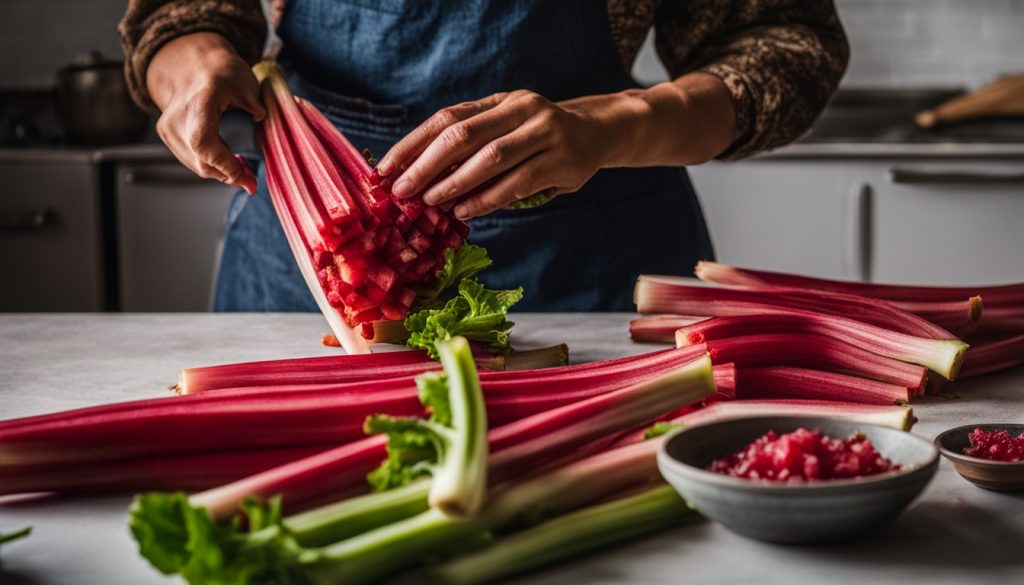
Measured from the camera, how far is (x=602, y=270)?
83.6 inches

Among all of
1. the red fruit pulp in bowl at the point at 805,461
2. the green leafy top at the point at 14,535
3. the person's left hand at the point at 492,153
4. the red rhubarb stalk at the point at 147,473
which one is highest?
the person's left hand at the point at 492,153

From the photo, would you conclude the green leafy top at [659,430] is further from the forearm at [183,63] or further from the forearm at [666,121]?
the forearm at [183,63]

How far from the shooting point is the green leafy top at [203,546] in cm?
83

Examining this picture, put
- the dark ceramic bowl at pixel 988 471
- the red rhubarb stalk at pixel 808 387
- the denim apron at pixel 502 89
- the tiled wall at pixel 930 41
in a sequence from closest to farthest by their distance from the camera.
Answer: the dark ceramic bowl at pixel 988 471
the red rhubarb stalk at pixel 808 387
the denim apron at pixel 502 89
the tiled wall at pixel 930 41

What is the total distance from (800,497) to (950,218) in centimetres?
278

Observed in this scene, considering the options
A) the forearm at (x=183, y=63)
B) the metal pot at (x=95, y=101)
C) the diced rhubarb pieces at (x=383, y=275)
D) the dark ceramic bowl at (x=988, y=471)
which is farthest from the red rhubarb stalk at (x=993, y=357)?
the metal pot at (x=95, y=101)

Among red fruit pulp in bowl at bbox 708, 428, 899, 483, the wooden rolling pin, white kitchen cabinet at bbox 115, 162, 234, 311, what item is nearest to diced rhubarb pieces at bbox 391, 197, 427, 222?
red fruit pulp in bowl at bbox 708, 428, 899, 483

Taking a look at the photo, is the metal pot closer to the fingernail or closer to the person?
the person

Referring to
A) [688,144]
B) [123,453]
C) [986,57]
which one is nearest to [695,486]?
[123,453]

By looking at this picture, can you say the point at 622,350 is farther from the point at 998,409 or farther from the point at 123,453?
the point at 123,453

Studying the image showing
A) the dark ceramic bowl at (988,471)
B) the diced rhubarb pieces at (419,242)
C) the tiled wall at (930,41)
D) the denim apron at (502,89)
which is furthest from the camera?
the tiled wall at (930,41)

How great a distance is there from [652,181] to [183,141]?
2.88 ft

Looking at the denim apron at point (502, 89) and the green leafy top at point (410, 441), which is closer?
the green leafy top at point (410, 441)

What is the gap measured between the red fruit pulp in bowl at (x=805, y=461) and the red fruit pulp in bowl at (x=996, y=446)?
0.61ft
